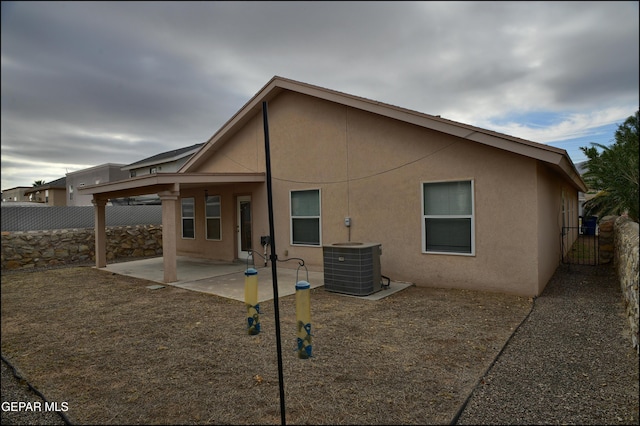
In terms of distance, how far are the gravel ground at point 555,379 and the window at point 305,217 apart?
540cm

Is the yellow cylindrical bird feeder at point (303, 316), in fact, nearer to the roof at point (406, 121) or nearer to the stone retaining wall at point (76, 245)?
the roof at point (406, 121)

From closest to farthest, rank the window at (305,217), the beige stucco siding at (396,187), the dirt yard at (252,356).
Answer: the dirt yard at (252,356) < the beige stucco siding at (396,187) < the window at (305,217)

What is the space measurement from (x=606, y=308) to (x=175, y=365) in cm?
634

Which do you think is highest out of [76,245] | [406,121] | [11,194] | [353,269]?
[406,121]

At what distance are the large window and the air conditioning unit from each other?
7839 millimetres

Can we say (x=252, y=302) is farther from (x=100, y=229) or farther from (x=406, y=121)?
(x=100, y=229)

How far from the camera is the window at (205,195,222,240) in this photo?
41.9ft

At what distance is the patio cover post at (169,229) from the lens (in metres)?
8.80

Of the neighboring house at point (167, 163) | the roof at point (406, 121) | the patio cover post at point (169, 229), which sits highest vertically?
the neighboring house at point (167, 163)

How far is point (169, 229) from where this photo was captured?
8.86m

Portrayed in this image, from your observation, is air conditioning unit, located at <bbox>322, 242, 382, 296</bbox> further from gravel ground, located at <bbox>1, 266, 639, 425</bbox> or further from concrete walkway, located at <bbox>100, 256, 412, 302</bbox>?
gravel ground, located at <bbox>1, 266, 639, 425</bbox>

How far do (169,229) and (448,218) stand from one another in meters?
6.17

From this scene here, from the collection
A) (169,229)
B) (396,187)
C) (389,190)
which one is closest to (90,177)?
(169,229)

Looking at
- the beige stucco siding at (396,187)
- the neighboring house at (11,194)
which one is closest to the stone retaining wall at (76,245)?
the beige stucco siding at (396,187)
